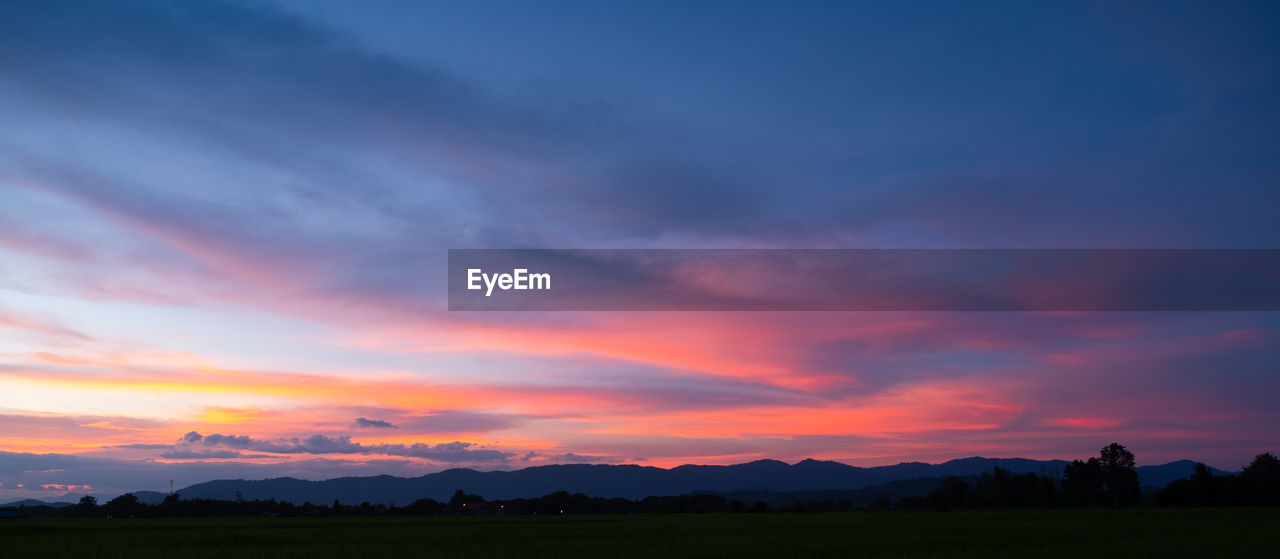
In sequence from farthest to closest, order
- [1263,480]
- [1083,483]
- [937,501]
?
[1083,483]
[937,501]
[1263,480]

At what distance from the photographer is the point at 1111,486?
148m

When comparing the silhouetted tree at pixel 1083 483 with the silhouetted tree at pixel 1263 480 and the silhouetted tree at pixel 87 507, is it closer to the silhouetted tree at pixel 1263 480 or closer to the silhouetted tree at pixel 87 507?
the silhouetted tree at pixel 1263 480

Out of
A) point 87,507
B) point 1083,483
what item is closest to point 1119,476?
point 1083,483

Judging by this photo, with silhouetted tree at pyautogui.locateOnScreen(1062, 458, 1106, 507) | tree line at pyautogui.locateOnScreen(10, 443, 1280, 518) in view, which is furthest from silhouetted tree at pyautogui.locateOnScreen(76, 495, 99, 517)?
silhouetted tree at pyautogui.locateOnScreen(1062, 458, 1106, 507)

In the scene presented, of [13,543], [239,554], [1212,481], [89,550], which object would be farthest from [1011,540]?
[1212,481]

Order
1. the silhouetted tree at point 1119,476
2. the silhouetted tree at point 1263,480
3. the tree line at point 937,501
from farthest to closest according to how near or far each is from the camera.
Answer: the silhouetted tree at point 1119,476, the tree line at point 937,501, the silhouetted tree at point 1263,480

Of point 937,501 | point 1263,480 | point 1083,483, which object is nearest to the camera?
point 1263,480

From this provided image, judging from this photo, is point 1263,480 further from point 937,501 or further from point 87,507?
point 87,507

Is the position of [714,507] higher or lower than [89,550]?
lower

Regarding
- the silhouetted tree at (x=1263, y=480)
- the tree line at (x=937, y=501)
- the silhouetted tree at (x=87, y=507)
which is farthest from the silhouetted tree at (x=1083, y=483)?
the silhouetted tree at (x=87, y=507)

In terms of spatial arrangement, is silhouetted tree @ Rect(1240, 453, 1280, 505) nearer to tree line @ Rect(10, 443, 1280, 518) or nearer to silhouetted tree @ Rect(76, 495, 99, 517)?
tree line @ Rect(10, 443, 1280, 518)

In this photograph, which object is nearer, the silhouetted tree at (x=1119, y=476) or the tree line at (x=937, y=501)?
the tree line at (x=937, y=501)

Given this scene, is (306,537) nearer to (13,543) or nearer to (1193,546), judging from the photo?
(13,543)

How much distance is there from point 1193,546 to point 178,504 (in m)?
145
